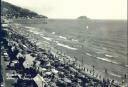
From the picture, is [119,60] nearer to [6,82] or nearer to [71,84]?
[71,84]

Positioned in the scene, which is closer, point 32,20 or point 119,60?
point 32,20

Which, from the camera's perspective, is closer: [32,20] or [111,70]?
[32,20]

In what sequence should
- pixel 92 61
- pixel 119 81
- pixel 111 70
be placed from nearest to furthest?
pixel 119 81 → pixel 111 70 → pixel 92 61

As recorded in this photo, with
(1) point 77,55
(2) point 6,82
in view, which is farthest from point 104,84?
(1) point 77,55

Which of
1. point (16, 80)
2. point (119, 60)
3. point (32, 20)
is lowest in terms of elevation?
point (119, 60)

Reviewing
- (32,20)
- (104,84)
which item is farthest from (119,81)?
(32,20)

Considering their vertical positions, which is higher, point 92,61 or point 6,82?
point 6,82

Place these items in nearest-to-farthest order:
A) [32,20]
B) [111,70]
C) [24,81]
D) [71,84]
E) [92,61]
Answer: [32,20] < [24,81] < [71,84] < [111,70] < [92,61]

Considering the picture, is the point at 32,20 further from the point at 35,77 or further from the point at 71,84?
the point at 71,84

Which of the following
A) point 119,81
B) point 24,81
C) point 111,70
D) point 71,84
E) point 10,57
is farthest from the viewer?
point 111,70
